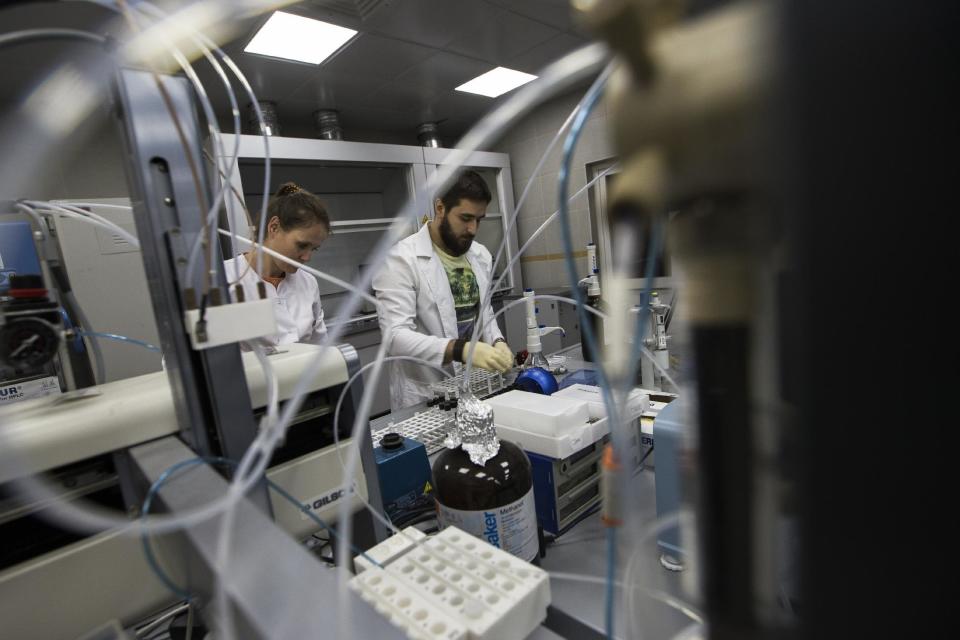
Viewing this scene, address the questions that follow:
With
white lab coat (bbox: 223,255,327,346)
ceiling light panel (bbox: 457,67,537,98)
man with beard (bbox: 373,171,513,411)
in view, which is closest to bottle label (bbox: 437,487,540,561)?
man with beard (bbox: 373,171,513,411)

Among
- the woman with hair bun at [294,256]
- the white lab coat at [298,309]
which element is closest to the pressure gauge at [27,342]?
the woman with hair bun at [294,256]

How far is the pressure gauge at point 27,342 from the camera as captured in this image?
1.73 ft

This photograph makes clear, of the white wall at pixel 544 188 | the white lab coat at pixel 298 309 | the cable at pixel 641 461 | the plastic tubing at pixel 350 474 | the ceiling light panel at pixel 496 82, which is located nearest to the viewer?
the plastic tubing at pixel 350 474

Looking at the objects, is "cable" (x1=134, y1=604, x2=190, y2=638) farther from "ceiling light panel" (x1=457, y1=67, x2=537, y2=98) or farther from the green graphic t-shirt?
"ceiling light panel" (x1=457, y1=67, x2=537, y2=98)

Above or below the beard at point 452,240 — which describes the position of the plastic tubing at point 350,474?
below

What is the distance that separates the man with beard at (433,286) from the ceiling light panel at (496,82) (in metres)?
1.71

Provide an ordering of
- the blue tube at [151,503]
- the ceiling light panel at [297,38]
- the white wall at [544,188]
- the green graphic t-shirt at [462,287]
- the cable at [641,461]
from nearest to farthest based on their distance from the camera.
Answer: the blue tube at [151,503] < the cable at [641,461] < the green graphic t-shirt at [462,287] < the ceiling light panel at [297,38] < the white wall at [544,188]

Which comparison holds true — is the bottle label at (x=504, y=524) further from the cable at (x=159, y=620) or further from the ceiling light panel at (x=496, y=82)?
the ceiling light panel at (x=496, y=82)

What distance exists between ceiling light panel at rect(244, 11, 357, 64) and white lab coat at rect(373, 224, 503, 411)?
47.5 inches

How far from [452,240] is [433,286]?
231mm

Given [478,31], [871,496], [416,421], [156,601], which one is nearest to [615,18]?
[871,496]

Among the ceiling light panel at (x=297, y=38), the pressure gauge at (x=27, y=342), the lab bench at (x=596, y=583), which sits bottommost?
the lab bench at (x=596, y=583)

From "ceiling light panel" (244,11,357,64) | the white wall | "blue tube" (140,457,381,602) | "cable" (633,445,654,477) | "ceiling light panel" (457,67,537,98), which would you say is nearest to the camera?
"blue tube" (140,457,381,602)

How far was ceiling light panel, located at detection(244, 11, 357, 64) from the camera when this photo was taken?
87.2 inches
